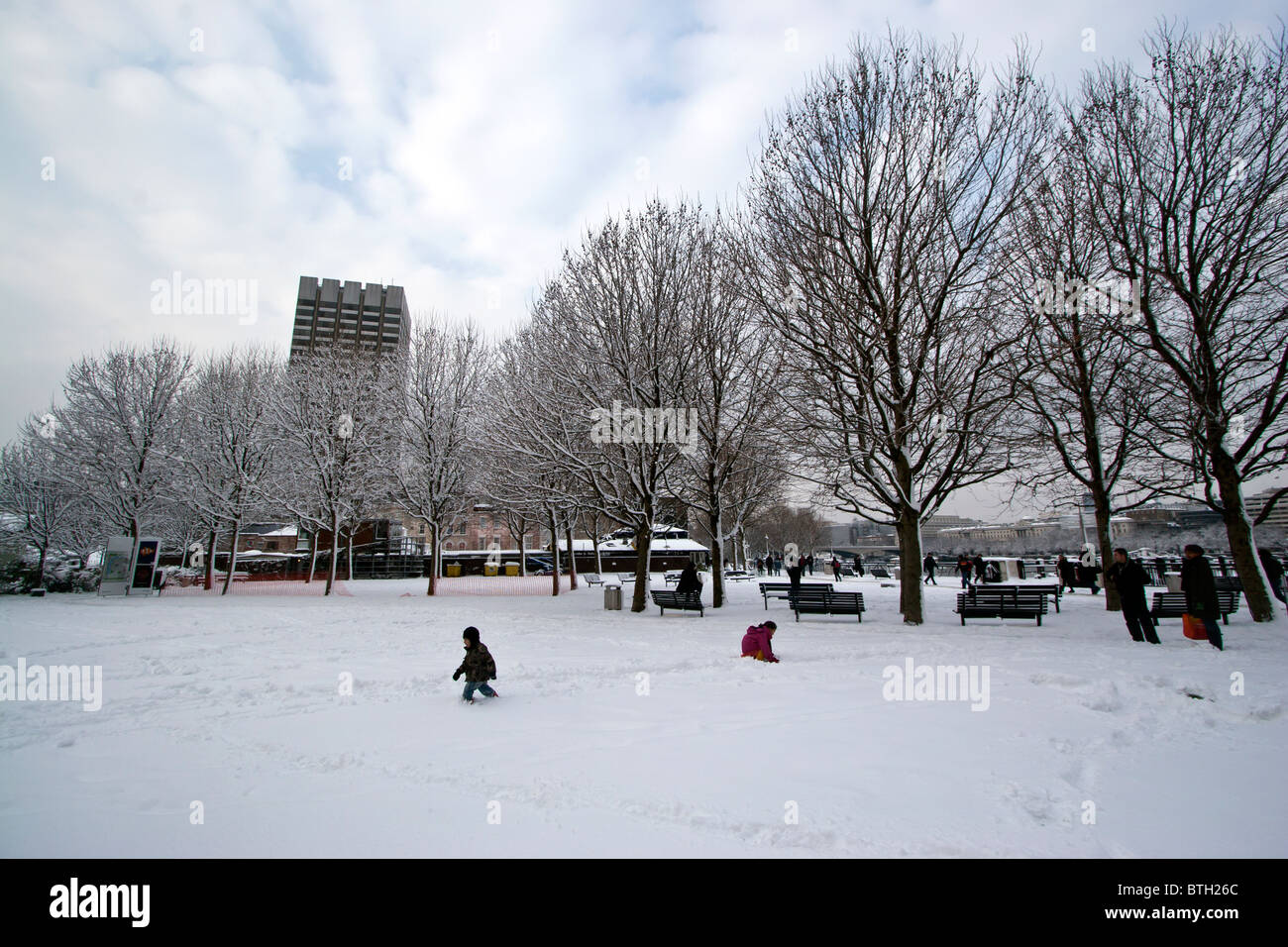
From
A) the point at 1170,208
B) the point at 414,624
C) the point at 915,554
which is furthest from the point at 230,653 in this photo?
the point at 1170,208

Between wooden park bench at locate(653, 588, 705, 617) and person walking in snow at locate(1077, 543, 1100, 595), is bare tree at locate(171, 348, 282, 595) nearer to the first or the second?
wooden park bench at locate(653, 588, 705, 617)

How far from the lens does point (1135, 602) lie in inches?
420

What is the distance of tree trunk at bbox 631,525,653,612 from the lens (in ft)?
60.6

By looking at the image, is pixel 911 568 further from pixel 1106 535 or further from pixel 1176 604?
pixel 1106 535

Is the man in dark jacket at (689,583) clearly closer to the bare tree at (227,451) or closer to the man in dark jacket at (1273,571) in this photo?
the man in dark jacket at (1273,571)

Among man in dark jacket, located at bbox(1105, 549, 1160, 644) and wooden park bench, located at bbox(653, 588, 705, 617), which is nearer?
man in dark jacket, located at bbox(1105, 549, 1160, 644)

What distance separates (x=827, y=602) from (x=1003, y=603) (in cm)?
390

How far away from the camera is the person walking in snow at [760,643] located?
9.52 metres

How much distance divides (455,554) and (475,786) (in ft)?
135

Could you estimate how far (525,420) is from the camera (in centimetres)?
1920

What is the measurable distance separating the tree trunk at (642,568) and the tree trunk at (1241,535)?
13539mm

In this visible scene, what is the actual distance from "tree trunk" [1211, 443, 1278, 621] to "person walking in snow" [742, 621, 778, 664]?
11.1 m

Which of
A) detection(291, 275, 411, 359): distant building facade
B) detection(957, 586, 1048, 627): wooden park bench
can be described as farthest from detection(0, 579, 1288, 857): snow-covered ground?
detection(291, 275, 411, 359): distant building facade
